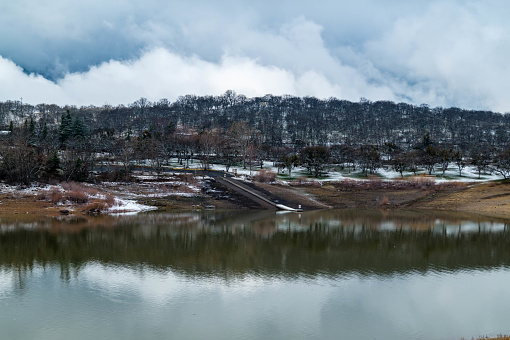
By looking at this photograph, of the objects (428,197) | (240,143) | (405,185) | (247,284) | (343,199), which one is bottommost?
(343,199)

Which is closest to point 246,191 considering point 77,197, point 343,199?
point 343,199

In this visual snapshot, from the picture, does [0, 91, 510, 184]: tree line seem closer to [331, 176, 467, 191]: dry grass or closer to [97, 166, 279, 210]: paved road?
[97, 166, 279, 210]: paved road

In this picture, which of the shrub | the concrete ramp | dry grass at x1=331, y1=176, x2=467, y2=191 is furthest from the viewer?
dry grass at x1=331, y1=176, x2=467, y2=191

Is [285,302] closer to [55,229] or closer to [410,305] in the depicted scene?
[410,305]

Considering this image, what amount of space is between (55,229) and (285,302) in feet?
77.7

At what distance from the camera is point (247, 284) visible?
16.3 metres

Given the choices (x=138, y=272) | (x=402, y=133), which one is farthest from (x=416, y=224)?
(x=402, y=133)

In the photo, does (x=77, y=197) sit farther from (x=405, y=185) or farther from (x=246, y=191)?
(x=405, y=185)

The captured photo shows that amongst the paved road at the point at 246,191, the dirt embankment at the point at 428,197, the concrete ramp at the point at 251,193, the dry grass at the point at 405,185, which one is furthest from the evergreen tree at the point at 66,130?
the dry grass at the point at 405,185

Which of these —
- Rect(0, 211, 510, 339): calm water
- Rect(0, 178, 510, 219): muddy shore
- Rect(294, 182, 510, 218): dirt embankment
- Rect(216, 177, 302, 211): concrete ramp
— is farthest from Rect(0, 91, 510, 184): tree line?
Rect(0, 211, 510, 339): calm water

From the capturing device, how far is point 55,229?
A: 3014 cm

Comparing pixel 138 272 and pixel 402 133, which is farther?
pixel 402 133

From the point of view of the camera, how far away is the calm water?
38.5 feet

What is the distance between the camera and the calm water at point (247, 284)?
Result: 38.5 ft
